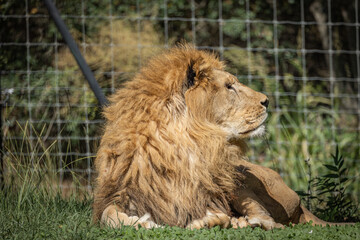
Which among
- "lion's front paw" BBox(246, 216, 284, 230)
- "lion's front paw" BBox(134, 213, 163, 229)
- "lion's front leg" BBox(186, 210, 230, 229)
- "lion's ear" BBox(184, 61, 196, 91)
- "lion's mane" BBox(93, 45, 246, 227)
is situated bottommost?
"lion's front paw" BBox(246, 216, 284, 230)

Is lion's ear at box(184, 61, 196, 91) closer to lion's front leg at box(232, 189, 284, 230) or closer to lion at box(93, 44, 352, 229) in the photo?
lion at box(93, 44, 352, 229)

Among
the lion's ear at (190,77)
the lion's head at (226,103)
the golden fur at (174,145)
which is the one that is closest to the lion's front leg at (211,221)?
the golden fur at (174,145)

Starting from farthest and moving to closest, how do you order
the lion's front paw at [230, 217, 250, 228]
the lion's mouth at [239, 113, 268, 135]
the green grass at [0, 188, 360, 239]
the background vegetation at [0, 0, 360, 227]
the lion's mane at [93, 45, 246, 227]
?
1. the background vegetation at [0, 0, 360, 227]
2. the lion's mouth at [239, 113, 268, 135]
3. the lion's front paw at [230, 217, 250, 228]
4. the lion's mane at [93, 45, 246, 227]
5. the green grass at [0, 188, 360, 239]

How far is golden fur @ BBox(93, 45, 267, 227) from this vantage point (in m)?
3.33

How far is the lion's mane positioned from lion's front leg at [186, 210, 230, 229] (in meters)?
0.04

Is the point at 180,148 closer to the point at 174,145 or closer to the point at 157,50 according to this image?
the point at 174,145

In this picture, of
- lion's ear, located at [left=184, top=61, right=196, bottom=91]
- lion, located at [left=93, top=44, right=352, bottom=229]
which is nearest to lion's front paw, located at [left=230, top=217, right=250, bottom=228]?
lion, located at [left=93, top=44, right=352, bottom=229]

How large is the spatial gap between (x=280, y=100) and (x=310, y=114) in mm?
559

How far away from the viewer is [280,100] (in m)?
7.62

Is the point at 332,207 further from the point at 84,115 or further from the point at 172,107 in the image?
the point at 84,115

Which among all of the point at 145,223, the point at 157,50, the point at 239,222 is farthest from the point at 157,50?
the point at 145,223

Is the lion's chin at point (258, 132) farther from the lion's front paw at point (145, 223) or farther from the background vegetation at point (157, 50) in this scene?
the background vegetation at point (157, 50)

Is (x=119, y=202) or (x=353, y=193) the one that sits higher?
(x=119, y=202)

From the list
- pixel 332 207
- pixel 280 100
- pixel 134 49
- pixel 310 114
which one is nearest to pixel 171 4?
pixel 134 49
